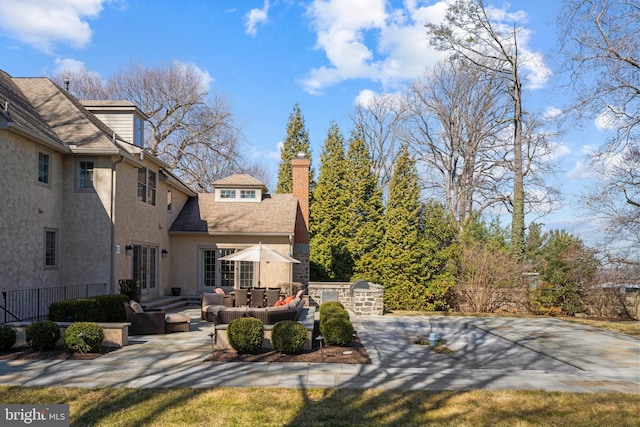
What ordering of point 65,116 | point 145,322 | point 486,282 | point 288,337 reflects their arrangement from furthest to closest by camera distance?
point 486,282 < point 65,116 < point 145,322 < point 288,337

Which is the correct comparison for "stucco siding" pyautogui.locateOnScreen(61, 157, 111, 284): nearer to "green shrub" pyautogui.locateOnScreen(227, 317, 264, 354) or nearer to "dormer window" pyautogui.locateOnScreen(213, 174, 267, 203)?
"green shrub" pyautogui.locateOnScreen(227, 317, 264, 354)

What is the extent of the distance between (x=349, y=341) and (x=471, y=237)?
478 inches

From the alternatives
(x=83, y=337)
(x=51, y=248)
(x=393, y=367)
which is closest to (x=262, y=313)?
(x=393, y=367)

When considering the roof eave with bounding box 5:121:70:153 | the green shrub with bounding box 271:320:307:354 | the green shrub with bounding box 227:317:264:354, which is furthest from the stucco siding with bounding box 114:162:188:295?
the green shrub with bounding box 271:320:307:354

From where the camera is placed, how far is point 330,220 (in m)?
25.9

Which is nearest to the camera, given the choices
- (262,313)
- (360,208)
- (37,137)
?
(262,313)

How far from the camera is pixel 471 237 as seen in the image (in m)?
21.1

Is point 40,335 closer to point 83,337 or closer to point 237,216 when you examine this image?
point 83,337

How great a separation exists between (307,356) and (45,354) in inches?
199

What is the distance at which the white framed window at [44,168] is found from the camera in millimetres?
13610

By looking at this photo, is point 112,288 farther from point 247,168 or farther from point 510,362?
point 247,168

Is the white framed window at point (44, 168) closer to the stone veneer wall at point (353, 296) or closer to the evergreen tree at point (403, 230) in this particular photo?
the stone veneer wall at point (353, 296)

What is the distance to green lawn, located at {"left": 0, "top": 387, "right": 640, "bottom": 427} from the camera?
5.89 m

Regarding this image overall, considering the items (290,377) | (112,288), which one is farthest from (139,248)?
(290,377)
